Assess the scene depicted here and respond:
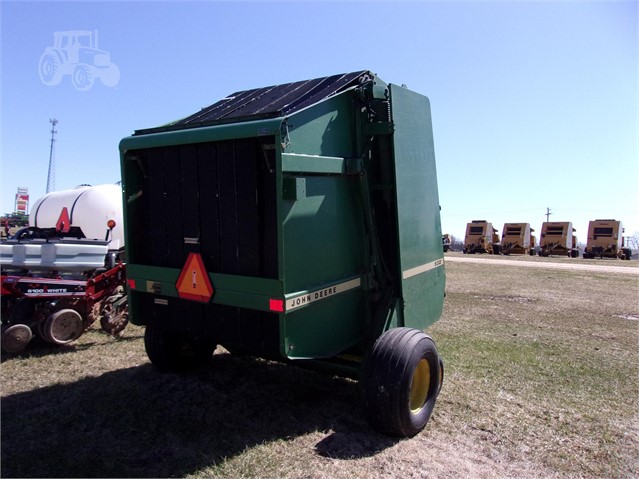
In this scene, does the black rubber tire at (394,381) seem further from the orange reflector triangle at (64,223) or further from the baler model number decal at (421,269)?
the orange reflector triangle at (64,223)

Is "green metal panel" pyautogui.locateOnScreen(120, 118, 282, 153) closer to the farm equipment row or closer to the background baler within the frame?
the background baler

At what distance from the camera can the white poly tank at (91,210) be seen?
9.23m

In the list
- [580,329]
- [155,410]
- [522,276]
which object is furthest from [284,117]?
[522,276]

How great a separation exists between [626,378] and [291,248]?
13.6 ft

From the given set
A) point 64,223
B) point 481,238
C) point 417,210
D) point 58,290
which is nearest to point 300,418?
point 417,210

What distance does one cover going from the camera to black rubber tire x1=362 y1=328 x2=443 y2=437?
11.2 ft

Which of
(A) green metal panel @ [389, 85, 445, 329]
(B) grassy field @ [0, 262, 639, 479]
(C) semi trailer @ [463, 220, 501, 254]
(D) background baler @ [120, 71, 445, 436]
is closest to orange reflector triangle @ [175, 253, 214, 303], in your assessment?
(D) background baler @ [120, 71, 445, 436]

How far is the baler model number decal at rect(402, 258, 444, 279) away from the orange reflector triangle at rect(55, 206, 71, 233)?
304 inches

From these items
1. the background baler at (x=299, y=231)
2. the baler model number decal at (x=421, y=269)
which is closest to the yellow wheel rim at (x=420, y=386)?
the background baler at (x=299, y=231)

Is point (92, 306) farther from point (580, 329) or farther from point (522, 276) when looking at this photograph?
point (522, 276)

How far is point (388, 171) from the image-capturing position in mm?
4023

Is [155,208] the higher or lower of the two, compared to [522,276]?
higher

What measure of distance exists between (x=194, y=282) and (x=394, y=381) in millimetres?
1671

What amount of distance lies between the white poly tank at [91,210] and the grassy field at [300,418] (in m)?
3.41
